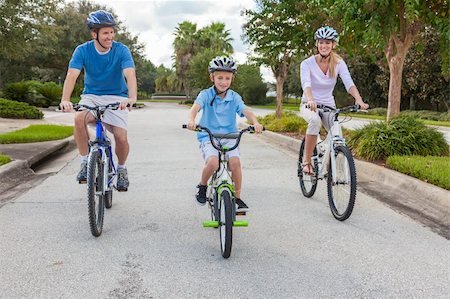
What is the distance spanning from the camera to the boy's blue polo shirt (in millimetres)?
4617

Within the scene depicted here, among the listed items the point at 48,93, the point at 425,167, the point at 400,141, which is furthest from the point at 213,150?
Result: the point at 48,93

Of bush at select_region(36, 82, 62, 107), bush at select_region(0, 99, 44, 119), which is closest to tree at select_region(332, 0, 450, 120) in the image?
bush at select_region(0, 99, 44, 119)

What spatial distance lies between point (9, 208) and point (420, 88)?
36.7 meters

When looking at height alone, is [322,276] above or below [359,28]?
below

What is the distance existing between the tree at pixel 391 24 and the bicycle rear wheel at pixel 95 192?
571 centimetres

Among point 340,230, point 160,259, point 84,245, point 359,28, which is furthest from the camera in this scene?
point 359,28

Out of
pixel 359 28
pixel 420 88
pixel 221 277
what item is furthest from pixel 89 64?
pixel 420 88

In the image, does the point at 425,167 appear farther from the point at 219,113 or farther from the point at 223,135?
the point at 223,135

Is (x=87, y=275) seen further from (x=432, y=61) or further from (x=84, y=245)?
(x=432, y=61)

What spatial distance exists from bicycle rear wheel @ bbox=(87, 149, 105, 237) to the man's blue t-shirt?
2.95 feet

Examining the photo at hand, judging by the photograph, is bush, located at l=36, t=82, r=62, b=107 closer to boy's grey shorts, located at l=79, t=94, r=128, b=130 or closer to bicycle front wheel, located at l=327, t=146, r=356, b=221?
boy's grey shorts, located at l=79, t=94, r=128, b=130

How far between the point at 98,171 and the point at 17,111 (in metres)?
17.1

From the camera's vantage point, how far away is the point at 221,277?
11.7ft

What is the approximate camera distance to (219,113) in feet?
15.3
